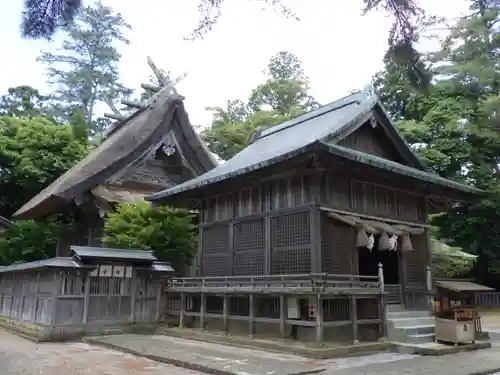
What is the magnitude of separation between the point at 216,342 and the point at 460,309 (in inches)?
235

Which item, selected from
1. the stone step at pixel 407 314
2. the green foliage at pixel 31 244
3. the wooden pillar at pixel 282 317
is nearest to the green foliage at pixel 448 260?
the stone step at pixel 407 314

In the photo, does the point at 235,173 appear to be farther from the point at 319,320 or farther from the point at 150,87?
the point at 150,87

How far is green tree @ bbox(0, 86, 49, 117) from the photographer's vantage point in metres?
40.4

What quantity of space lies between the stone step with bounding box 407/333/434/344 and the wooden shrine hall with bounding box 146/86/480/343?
763mm

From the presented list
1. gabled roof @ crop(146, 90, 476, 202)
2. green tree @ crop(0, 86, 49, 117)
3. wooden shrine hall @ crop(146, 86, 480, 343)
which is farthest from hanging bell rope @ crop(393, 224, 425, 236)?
green tree @ crop(0, 86, 49, 117)

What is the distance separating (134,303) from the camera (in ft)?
46.2

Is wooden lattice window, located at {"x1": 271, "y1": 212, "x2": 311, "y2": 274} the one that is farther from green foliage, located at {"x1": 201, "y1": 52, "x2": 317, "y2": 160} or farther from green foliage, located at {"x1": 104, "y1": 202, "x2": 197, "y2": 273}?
green foliage, located at {"x1": 201, "y1": 52, "x2": 317, "y2": 160}

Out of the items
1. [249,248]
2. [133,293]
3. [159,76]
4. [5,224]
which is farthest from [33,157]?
[249,248]

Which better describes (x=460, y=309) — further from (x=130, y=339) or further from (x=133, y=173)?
(x=133, y=173)

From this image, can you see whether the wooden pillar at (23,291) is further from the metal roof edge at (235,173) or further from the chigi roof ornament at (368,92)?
the chigi roof ornament at (368,92)

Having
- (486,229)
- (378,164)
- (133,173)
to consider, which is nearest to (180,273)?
(133,173)

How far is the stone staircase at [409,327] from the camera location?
10955mm

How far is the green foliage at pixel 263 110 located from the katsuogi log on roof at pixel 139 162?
351 inches

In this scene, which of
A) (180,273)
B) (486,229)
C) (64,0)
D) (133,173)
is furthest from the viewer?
(486,229)
